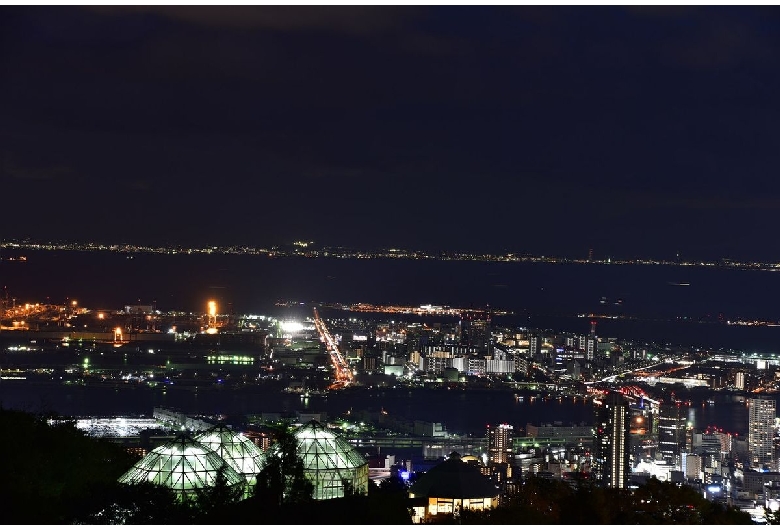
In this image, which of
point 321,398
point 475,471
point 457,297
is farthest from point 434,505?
point 457,297

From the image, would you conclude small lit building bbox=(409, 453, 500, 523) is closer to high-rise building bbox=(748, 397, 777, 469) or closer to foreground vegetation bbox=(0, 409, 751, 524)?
foreground vegetation bbox=(0, 409, 751, 524)

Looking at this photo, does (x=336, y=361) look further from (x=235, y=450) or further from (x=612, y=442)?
(x=235, y=450)

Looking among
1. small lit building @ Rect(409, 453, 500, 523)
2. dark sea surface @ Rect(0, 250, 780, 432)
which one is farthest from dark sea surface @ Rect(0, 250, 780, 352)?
small lit building @ Rect(409, 453, 500, 523)

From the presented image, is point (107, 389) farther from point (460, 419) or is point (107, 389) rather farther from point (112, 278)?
point (112, 278)

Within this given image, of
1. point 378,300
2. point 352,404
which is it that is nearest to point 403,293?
point 378,300

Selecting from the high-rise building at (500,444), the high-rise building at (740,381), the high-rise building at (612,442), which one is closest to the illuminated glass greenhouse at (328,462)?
the high-rise building at (612,442)

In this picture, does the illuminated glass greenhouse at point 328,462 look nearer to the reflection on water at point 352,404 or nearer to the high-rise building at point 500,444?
the high-rise building at point 500,444
